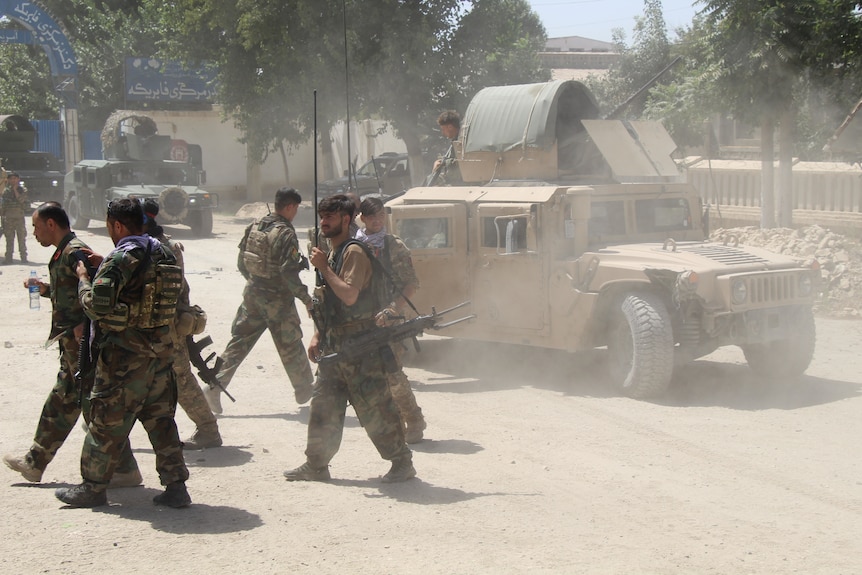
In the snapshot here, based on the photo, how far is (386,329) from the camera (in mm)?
5516

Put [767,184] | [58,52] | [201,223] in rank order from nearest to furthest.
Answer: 1. [767,184]
2. [201,223]
3. [58,52]

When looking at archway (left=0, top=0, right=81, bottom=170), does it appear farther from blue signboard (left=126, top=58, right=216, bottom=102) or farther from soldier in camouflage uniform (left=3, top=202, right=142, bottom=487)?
soldier in camouflage uniform (left=3, top=202, right=142, bottom=487)

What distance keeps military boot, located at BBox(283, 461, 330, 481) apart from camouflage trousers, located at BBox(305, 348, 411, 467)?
66mm

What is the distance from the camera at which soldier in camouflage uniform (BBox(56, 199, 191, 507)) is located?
4.73 metres

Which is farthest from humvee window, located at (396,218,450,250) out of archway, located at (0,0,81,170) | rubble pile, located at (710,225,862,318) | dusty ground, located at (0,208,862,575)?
archway, located at (0,0,81,170)

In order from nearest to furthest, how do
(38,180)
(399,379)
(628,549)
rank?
A: 1. (628,549)
2. (399,379)
3. (38,180)

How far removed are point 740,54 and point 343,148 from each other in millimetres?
21186

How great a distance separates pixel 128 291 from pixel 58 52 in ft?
92.2

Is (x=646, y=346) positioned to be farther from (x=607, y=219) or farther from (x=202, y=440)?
(x=202, y=440)

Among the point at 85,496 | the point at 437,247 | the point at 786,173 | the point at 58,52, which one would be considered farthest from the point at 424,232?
the point at 58,52

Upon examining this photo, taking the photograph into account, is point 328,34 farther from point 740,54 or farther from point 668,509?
point 668,509

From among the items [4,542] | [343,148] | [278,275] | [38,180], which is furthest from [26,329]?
[343,148]

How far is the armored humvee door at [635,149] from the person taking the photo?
918 centimetres

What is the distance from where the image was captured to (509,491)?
5605 millimetres
